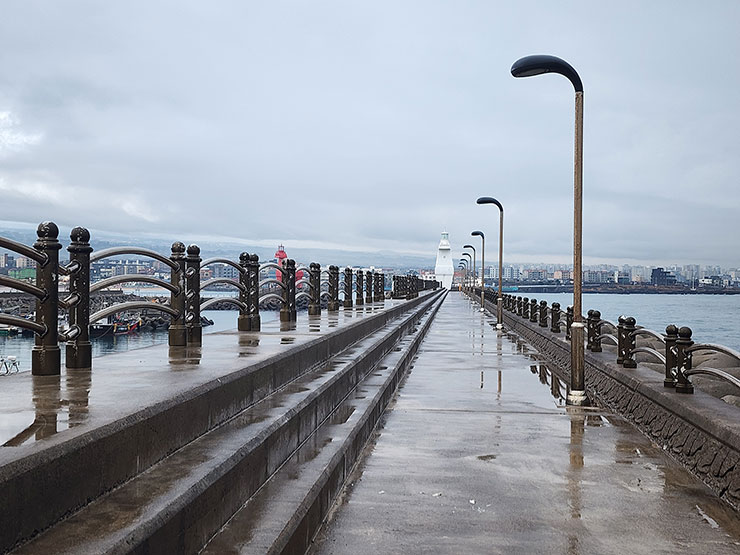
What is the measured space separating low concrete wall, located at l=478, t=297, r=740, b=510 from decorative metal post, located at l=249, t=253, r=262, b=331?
214 inches

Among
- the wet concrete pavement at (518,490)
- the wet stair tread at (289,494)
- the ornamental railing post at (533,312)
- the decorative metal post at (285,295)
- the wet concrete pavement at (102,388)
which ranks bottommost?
the wet concrete pavement at (518,490)

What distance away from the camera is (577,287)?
37.0ft

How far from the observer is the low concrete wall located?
6.07 m

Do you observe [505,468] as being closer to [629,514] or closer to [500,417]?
[629,514]

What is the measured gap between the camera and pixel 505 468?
6.96 metres

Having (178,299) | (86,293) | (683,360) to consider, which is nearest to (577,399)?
(683,360)

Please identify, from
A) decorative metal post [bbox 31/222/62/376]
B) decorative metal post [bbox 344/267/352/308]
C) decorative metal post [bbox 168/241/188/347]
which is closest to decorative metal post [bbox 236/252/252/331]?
decorative metal post [bbox 168/241/188/347]

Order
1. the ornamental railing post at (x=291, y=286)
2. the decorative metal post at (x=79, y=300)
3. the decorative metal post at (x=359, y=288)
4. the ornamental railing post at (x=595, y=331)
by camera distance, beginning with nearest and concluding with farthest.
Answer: the decorative metal post at (x=79, y=300) → the ornamental railing post at (x=595, y=331) → the ornamental railing post at (x=291, y=286) → the decorative metal post at (x=359, y=288)

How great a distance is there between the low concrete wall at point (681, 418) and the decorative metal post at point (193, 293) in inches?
213

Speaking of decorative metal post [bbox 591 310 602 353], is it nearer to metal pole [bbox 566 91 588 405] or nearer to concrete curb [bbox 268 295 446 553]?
metal pole [bbox 566 91 588 405]

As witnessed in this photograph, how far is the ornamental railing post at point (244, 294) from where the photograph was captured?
11852mm

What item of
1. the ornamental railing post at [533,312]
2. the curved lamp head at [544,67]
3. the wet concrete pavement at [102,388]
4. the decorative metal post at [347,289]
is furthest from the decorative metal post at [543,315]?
the wet concrete pavement at [102,388]

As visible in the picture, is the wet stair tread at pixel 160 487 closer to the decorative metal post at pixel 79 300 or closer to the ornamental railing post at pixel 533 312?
the decorative metal post at pixel 79 300

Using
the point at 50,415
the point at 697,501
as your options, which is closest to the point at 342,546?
the point at 50,415
